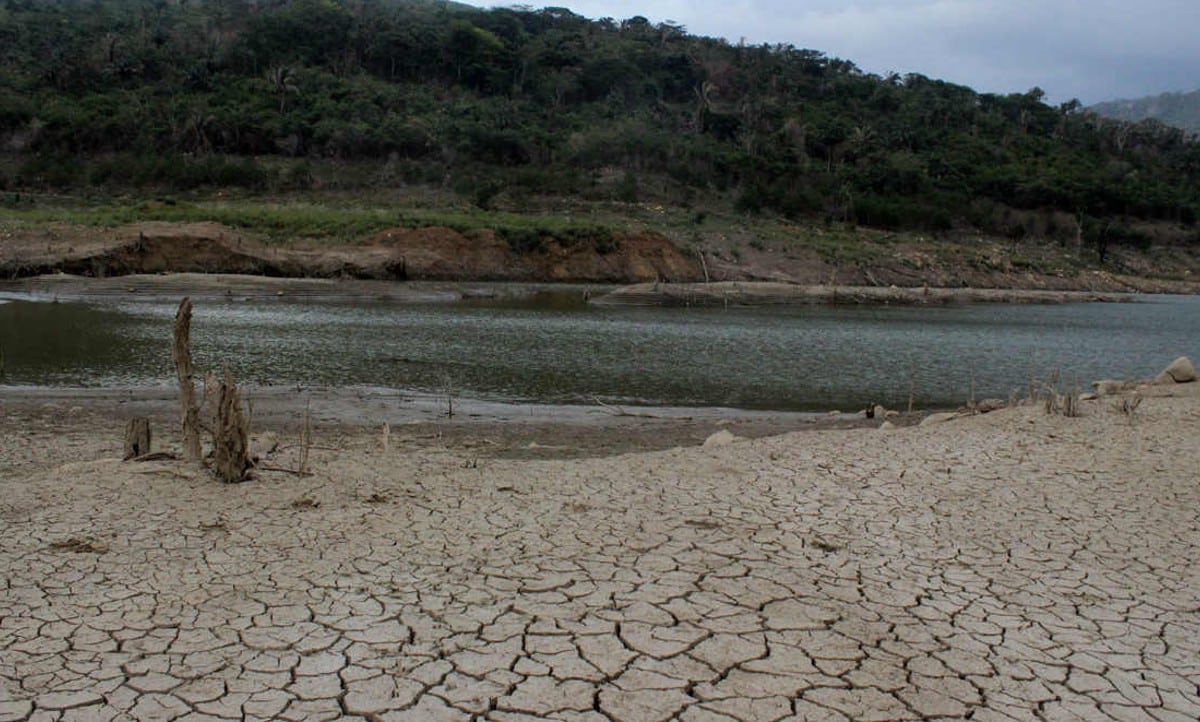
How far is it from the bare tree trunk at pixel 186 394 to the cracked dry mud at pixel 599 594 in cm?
47

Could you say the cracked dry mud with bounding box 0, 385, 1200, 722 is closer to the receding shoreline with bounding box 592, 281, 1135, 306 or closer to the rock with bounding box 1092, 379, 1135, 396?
the rock with bounding box 1092, 379, 1135, 396

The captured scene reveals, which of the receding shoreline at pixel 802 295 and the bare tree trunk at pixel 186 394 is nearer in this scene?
the bare tree trunk at pixel 186 394

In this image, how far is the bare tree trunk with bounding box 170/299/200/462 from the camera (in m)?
7.79

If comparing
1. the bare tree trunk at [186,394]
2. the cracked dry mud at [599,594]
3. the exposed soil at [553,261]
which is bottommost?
the cracked dry mud at [599,594]

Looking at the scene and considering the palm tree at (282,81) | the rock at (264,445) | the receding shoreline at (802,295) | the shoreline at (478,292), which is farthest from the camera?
the palm tree at (282,81)

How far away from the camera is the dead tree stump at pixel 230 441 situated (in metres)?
7.29

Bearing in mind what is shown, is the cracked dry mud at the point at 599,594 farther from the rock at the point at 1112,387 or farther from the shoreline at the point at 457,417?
the rock at the point at 1112,387

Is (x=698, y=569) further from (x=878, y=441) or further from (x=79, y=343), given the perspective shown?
(x=79, y=343)

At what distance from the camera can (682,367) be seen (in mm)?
20344

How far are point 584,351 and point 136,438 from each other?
14.7 meters

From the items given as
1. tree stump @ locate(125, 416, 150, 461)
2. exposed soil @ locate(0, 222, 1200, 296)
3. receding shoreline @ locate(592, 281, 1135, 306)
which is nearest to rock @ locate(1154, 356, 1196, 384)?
tree stump @ locate(125, 416, 150, 461)

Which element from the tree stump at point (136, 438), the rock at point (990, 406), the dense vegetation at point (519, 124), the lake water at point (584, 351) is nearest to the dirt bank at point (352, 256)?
the lake water at point (584, 351)

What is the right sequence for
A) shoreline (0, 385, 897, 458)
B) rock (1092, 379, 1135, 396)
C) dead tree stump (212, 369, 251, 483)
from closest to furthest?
dead tree stump (212, 369, 251, 483)
shoreline (0, 385, 897, 458)
rock (1092, 379, 1135, 396)

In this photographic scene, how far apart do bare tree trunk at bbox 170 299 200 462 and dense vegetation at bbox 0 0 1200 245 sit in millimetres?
47062
